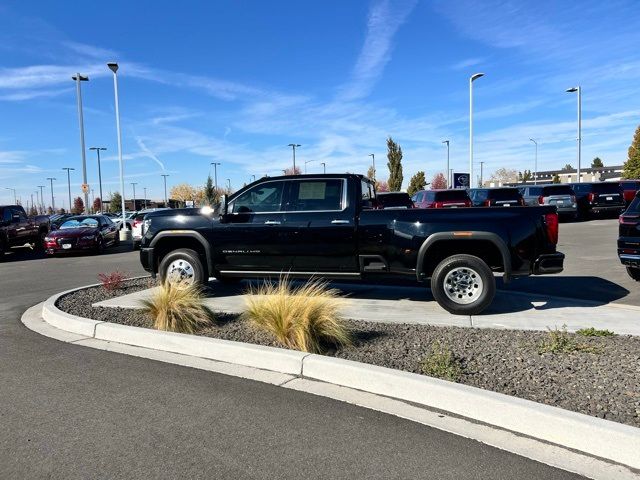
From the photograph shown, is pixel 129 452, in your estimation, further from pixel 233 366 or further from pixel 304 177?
Result: pixel 304 177

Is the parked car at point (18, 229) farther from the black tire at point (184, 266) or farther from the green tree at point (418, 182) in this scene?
the green tree at point (418, 182)

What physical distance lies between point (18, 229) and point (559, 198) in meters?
23.3

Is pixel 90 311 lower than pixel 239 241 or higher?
lower

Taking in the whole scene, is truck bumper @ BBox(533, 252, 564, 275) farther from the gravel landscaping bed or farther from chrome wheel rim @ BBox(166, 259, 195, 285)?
chrome wheel rim @ BBox(166, 259, 195, 285)

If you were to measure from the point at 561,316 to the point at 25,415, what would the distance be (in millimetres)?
6047

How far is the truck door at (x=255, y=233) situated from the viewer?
25.6 feet

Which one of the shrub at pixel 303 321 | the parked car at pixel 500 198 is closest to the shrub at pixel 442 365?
the shrub at pixel 303 321

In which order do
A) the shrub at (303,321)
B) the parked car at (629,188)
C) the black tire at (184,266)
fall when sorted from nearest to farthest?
the shrub at (303,321)
the black tire at (184,266)
the parked car at (629,188)

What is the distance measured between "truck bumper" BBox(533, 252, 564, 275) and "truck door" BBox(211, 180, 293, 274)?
3440 mm

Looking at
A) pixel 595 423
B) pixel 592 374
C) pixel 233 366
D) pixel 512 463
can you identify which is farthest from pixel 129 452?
pixel 592 374

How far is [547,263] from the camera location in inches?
270

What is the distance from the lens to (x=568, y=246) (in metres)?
15.0

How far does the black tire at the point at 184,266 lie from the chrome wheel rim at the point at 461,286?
3855mm

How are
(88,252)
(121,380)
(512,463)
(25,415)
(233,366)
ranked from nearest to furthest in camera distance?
(512,463) < (25,415) < (121,380) < (233,366) < (88,252)
